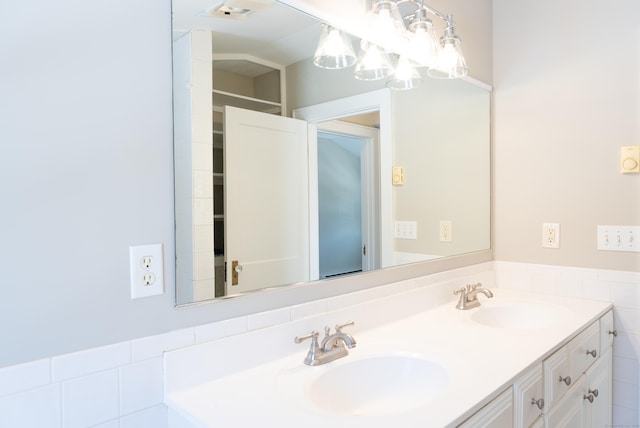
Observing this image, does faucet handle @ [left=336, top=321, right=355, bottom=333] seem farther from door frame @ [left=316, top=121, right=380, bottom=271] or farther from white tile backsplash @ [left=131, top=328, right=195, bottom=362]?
white tile backsplash @ [left=131, top=328, right=195, bottom=362]

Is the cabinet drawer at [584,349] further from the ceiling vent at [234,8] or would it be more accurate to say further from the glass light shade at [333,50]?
the ceiling vent at [234,8]

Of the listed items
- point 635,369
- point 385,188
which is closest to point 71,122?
point 385,188

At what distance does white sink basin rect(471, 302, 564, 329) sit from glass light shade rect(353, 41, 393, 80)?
105cm

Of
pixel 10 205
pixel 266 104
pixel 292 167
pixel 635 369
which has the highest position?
pixel 266 104

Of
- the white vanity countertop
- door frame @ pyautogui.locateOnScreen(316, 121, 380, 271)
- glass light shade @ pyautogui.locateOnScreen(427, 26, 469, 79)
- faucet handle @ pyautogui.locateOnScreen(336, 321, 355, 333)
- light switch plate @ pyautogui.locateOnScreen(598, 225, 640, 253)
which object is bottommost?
the white vanity countertop

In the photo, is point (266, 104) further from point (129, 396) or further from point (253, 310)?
point (129, 396)

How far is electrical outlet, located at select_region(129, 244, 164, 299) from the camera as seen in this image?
2.93ft

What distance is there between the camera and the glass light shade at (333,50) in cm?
136

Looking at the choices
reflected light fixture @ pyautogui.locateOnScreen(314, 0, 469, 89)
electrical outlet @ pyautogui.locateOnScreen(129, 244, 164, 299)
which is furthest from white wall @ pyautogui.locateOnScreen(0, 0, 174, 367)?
reflected light fixture @ pyautogui.locateOnScreen(314, 0, 469, 89)

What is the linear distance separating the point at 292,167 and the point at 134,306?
2.06 feet

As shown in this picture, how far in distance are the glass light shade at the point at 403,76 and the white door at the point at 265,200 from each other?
0.53 metres

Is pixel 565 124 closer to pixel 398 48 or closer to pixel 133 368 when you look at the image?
pixel 398 48

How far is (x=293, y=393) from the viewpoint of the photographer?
95cm

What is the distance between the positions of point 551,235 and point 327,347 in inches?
54.7
